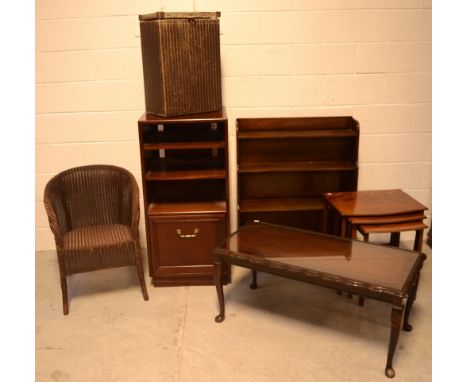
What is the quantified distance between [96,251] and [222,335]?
2.73 ft

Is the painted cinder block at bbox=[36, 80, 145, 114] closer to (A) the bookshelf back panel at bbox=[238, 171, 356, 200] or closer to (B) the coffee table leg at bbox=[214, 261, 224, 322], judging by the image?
(A) the bookshelf back panel at bbox=[238, 171, 356, 200]

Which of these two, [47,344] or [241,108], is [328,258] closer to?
[241,108]

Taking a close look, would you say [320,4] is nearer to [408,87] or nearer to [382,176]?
[408,87]

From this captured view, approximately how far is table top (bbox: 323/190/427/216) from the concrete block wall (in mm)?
468

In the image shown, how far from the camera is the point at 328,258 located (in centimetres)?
232

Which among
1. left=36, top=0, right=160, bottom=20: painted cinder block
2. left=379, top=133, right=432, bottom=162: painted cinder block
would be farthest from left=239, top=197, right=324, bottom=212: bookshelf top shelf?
left=36, top=0, right=160, bottom=20: painted cinder block

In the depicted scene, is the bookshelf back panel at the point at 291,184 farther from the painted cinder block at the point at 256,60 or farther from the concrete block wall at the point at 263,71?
the painted cinder block at the point at 256,60

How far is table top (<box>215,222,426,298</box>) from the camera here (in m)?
2.11

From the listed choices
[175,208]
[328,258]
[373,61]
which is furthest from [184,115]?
[373,61]

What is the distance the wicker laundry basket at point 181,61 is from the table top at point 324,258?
81cm

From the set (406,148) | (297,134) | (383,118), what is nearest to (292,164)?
(297,134)

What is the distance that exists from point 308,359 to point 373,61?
198 centimetres

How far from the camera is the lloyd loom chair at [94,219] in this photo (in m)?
2.58

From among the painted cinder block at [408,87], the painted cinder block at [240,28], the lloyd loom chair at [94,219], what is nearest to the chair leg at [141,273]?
the lloyd loom chair at [94,219]
